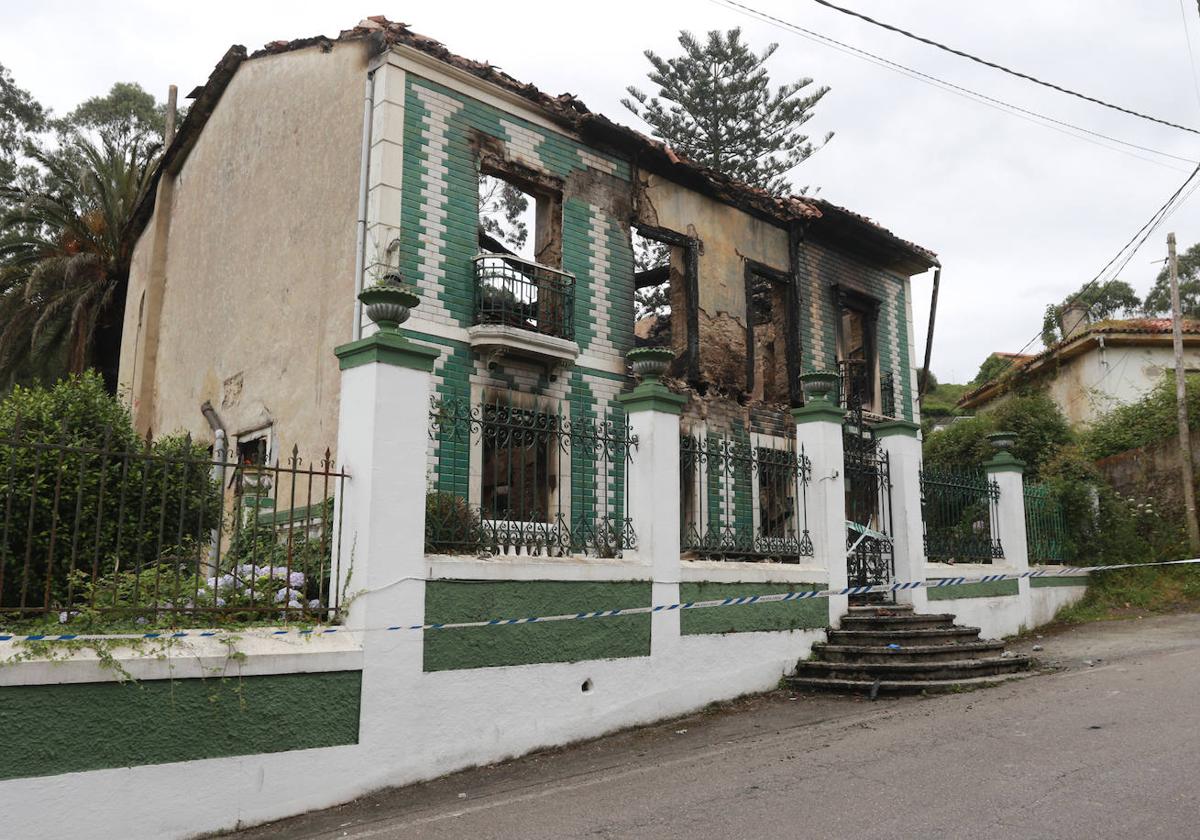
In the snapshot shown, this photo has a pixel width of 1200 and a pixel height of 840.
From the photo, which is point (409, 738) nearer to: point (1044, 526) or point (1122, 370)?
point (1044, 526)

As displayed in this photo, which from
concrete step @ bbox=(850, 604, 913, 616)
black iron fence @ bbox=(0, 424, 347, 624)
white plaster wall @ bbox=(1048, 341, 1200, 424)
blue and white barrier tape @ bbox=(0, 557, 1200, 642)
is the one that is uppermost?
white plaster wall @ bbox=(1048, 341, 1200, 424)

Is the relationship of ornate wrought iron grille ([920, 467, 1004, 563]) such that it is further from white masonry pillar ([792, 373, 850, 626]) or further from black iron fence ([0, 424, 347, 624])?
black iron fence ([0, 424, 347, 624])

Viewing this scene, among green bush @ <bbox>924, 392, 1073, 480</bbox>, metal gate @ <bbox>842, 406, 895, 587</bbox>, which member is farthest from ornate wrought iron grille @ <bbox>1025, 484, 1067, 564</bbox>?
green bush @ <bbox>924, 392, 1073, 480</bbox>

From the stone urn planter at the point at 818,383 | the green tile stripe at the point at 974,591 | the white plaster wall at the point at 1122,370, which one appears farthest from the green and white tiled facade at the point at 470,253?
the white plaster wall at the point at 1122,370

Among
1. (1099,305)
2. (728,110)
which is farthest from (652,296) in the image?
(1099,305)

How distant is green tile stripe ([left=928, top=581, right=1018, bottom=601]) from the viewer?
10938mm

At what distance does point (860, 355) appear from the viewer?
17.8m

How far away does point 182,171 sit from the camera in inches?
647

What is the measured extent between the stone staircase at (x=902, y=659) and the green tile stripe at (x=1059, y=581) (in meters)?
3.76

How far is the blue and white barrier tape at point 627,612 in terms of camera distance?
17.0ft

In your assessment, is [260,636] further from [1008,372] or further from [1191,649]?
[1008,372]

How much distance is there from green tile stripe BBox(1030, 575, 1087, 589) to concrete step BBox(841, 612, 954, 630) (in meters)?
3.87

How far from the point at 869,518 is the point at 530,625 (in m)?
5.12

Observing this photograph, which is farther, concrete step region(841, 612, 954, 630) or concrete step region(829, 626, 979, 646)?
concrete step region(841, 612, 954, 630)
